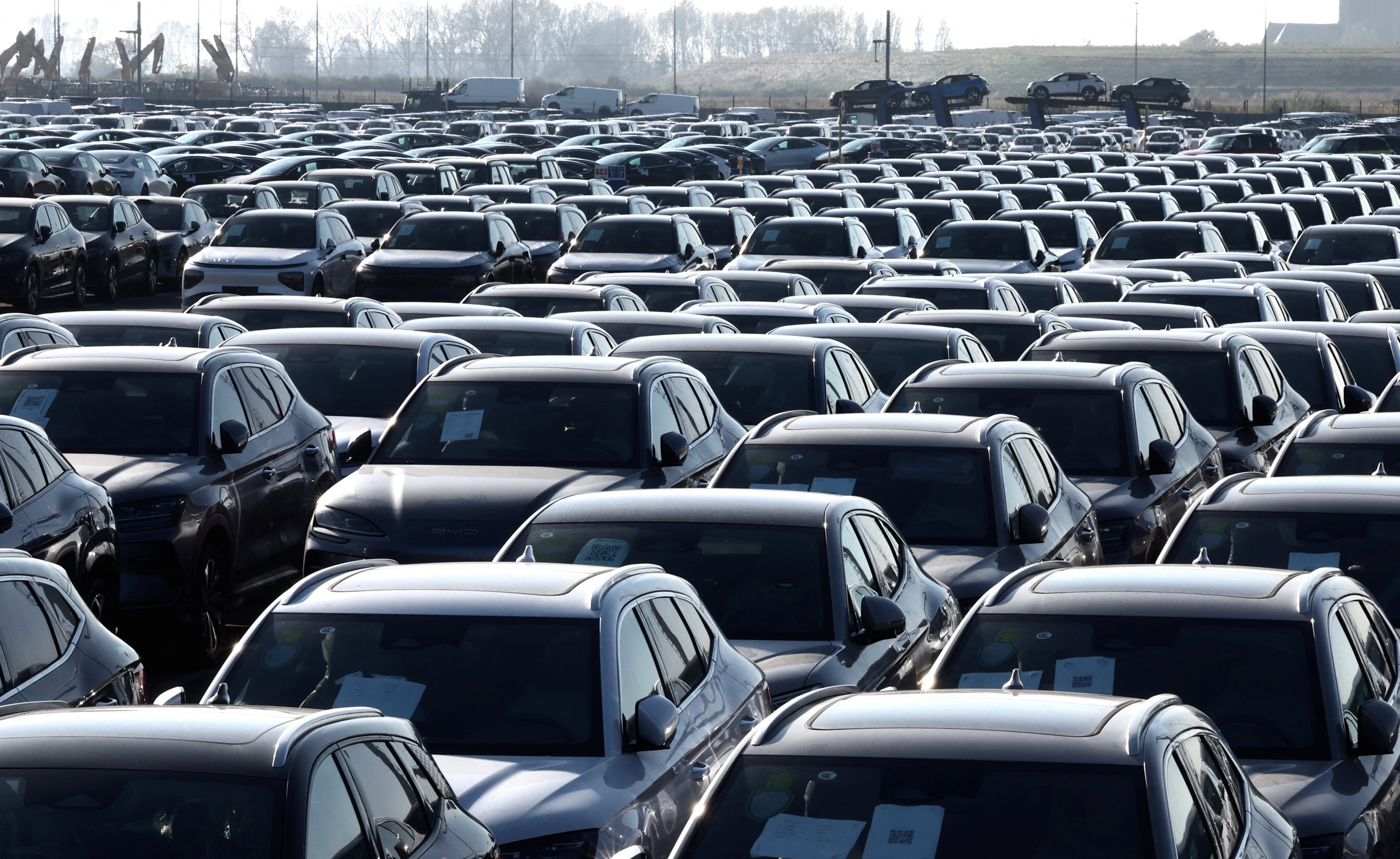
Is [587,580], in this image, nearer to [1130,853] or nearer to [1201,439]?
[1130,853]

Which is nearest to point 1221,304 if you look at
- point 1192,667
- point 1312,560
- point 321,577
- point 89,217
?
point 1312,560

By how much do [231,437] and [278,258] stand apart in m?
12.7

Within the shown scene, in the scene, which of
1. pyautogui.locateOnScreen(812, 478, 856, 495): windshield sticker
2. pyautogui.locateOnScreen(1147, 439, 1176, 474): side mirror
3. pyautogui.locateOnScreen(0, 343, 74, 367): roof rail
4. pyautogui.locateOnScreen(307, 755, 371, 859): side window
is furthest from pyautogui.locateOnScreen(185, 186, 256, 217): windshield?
pyautogui.locateOnScreen(307, 755, 371, 859): side window

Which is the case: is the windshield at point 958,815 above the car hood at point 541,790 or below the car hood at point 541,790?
above

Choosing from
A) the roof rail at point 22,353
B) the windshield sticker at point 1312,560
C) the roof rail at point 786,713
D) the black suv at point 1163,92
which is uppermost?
the black suv at point 1163,92

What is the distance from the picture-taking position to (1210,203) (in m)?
35.6

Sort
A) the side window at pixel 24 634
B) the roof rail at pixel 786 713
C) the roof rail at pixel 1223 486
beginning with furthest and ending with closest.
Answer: the roof rail at pixel 1223 486
the side window at pixel 24 634
the roof rail at pixel 786 713

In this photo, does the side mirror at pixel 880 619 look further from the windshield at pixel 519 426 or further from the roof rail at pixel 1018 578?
the windshield at pixel 519 426

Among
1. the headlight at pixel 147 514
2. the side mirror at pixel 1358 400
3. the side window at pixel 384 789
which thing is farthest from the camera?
the side mirror at pixel 1358 400

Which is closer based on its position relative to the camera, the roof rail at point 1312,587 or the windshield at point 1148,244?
the roof rail at point 1312,587

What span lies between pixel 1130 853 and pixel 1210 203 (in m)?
31.9

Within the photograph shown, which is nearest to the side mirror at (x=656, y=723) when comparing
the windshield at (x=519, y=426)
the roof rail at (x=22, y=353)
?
the windshield at (x=519, y=426)

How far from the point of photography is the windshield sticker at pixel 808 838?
16.4 feet

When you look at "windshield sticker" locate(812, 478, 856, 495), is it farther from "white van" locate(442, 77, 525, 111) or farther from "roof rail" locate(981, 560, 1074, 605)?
"white van" locate(442, 77, 525, 111)
